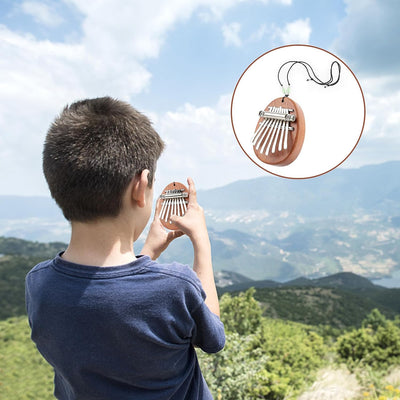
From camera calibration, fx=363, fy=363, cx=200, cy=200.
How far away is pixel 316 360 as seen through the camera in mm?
10172

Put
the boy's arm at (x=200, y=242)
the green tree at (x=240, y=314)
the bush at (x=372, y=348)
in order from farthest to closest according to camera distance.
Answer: the green tree at (x=240, y=314), the bush at (x=372, y=348), the boy's arm at (x=200, y=242)

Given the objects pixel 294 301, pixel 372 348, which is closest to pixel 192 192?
pixel 372 348

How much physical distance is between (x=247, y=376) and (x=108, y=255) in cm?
652

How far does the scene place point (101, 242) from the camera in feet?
3.26

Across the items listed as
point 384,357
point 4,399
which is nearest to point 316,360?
point 384,357

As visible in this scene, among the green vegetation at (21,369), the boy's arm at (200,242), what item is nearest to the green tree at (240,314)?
the green vegetation at (21,369)

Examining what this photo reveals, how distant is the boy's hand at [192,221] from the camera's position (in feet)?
3.71

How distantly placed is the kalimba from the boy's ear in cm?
19

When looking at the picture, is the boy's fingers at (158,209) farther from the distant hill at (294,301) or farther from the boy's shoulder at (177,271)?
the distant hill at (294,301)

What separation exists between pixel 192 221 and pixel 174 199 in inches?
3.9

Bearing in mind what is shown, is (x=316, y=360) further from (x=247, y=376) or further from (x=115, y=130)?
(x=115, y=130)

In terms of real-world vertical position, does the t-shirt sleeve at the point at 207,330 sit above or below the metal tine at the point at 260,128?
below

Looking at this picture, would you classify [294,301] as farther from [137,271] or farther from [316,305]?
[137,271]

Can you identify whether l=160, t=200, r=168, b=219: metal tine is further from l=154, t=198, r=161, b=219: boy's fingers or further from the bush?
the bush
